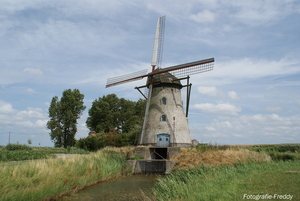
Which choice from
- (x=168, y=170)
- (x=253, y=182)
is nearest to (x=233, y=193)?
(x=253, y=182)

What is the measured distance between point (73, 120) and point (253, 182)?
3060 centimetres

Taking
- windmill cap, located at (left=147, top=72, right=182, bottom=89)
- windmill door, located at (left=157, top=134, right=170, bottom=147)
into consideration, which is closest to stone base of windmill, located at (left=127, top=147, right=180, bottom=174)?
windmill door, located at (left=157, top=134, right=170, bottom=147)

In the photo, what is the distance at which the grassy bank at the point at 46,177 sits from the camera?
313 inches

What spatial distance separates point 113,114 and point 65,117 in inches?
384

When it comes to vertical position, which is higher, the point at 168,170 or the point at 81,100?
the point at 81,100

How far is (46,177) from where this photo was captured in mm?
9609

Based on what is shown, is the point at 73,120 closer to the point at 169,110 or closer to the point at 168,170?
the point at 169,110

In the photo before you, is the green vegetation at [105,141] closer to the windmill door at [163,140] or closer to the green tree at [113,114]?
the windmill door at [163,140]

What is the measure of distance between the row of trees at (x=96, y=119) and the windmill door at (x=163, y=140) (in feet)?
13.6

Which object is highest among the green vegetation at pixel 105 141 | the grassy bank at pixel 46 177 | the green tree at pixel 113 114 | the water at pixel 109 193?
the green tree at pixel 113 114

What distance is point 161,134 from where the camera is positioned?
23.0 meters

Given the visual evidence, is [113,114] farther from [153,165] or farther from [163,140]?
[153,165]

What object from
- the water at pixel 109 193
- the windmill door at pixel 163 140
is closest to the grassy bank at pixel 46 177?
the water at pixel 109 193

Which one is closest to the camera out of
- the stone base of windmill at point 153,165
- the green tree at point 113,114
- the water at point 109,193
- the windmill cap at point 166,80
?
the water at point 109,193
